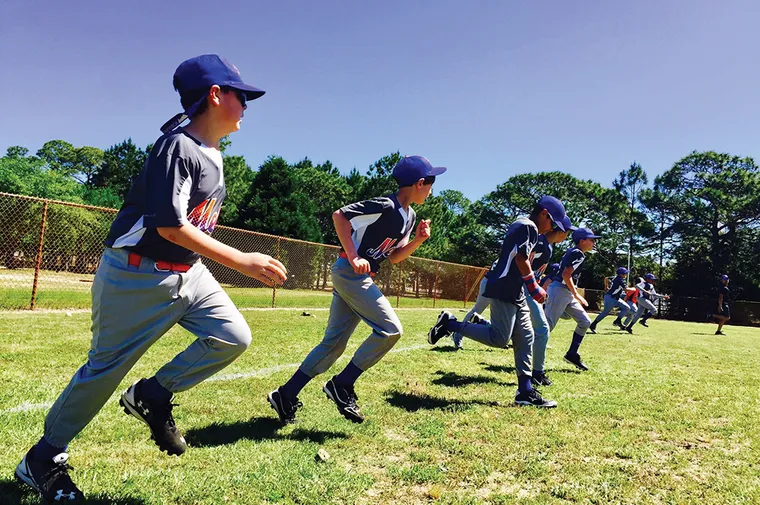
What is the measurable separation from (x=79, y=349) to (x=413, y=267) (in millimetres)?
19305

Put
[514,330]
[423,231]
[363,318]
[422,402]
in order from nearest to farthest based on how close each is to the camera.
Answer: [363,318], [423,231], [422,402], [514,330]

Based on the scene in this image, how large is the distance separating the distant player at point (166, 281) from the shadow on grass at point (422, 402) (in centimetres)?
229

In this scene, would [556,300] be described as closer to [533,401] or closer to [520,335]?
[520,335]

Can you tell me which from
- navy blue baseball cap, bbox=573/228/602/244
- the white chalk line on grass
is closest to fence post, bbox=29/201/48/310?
the white chalk line on grass

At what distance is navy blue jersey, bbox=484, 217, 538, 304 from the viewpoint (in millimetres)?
4824

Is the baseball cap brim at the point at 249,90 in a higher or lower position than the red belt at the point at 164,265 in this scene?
higher

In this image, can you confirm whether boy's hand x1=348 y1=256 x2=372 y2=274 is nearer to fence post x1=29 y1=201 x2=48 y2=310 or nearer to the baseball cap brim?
the baseball cap brim

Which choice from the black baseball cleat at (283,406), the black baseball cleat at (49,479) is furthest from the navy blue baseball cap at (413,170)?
the black baseball cleat at (49,479)

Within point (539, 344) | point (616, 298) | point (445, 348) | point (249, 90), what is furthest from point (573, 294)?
point (616, 298)

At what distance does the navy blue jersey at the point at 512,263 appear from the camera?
4824 mm

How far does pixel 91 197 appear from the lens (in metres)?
46.7

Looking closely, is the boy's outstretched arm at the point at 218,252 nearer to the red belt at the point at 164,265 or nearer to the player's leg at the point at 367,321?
the red belt at the point at 164,265

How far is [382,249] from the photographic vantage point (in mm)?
3939

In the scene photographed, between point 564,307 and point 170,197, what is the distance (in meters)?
6.63
